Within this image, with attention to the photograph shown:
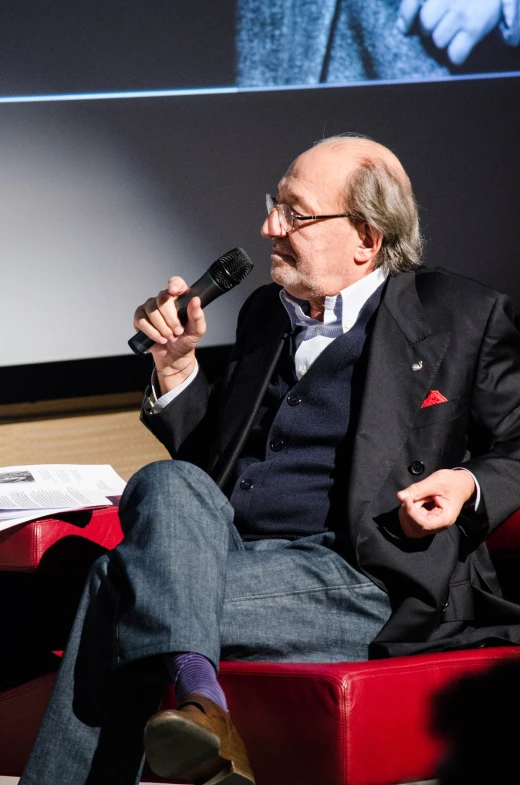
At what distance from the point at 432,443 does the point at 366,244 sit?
1.42 ft

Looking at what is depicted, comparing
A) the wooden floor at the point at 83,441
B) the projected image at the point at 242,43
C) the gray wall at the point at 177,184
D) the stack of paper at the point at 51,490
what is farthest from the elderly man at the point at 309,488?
the wooden floor at the point at 83,441

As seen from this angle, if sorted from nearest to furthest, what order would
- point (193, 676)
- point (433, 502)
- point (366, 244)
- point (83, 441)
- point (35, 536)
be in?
point (193, 676) < point (433, 502) < point (35, 536) < point (366, 244) < point (83, 441)

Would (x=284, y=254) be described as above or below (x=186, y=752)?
above

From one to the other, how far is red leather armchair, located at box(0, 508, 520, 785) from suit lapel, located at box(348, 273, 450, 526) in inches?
10.5

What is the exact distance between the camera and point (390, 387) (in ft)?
5.48

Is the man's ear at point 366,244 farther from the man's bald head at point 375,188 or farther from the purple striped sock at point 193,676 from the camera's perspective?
the purple striped sock at point 193,676

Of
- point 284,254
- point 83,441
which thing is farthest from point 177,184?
point 284,254

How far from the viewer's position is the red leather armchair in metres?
1.38

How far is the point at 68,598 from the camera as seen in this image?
197 centimetres

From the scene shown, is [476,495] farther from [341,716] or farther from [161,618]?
[161,618]

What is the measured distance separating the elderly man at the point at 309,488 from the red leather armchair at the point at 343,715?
0.08 metres

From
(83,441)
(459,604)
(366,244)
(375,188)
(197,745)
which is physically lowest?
(83,441)

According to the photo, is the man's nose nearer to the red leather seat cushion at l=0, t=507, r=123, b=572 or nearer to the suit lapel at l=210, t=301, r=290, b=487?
the suit lapel at l=210, t=301, r=290, b=487

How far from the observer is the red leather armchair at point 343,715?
138 cm
